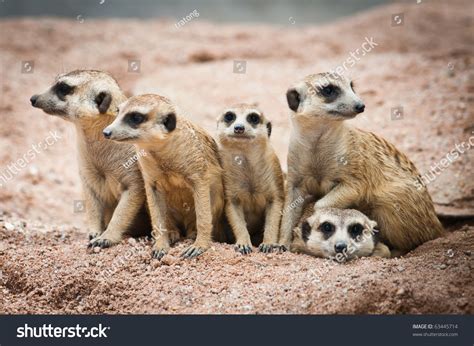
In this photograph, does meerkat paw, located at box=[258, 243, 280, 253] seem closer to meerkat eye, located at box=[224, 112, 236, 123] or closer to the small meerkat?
the small meerkat

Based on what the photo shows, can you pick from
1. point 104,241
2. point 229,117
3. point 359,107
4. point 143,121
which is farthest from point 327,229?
point 104,241

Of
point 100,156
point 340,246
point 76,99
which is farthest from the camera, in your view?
point 100,156

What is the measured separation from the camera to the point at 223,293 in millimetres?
3697

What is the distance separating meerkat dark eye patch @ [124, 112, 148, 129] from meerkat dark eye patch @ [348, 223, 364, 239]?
4.90 ft

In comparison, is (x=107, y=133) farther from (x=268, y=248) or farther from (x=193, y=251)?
(x=268, y=248)

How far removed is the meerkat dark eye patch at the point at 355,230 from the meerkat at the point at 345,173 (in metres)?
0.26

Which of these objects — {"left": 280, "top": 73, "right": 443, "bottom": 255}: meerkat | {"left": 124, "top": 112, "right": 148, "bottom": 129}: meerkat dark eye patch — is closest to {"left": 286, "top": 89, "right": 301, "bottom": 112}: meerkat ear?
{"left": 280, "top": 73, "right": 443, "bottom": 255}: meerkat

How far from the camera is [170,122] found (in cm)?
401

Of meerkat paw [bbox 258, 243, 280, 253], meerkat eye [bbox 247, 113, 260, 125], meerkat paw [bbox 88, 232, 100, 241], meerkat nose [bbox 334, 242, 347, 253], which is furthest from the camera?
meerkat paw [bbox 88, 232, 100, 241]

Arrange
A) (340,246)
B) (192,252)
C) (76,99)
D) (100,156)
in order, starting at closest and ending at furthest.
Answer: (340,246), (192,252), (76,99), (100,156)

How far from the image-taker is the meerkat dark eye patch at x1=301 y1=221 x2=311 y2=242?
14.1 ft

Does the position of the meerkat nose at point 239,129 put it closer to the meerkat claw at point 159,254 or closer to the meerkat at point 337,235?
the meerkat at point 337,235

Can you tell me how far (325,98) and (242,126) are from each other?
22.9 inches
